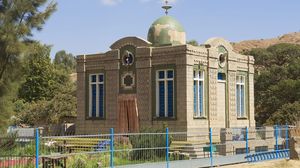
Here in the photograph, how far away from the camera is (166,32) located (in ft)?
102

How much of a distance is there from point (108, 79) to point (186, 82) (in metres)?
6.05

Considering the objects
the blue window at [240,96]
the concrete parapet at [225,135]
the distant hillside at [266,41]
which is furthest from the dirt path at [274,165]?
the distant hillside at [266,41]

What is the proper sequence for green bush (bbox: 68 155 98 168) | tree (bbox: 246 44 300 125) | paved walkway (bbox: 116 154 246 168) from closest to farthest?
green bush (bbox: 68 155 98 168)
paved walkway (bbox: 116 154 246 168)
tree (bbox: 246 44 300 125)

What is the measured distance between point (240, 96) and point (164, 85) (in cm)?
664

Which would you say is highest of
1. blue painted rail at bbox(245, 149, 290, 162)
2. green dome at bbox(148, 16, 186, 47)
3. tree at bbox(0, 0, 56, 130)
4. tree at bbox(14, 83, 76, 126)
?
green dome at bbox(148, 16, 186, 47)

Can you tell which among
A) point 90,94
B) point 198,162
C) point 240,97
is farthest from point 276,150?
point 90,94

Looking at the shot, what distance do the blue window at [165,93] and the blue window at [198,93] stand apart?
53.3 inches

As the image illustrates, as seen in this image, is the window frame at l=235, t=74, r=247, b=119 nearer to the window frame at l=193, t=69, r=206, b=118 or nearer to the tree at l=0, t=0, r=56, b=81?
the window frame at l=193, t=69, r=206, b=118

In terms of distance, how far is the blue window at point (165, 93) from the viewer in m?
28.5

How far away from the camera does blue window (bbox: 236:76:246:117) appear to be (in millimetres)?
32531

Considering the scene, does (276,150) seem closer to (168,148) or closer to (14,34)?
(168,148)

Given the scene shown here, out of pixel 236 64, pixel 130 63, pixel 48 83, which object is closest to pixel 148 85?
pixel 130 63

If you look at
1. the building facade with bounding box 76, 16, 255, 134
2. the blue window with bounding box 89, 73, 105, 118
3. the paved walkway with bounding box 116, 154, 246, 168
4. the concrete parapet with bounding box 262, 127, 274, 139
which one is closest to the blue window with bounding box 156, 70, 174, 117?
the building facade with bounding box 76, 16, 255, 134

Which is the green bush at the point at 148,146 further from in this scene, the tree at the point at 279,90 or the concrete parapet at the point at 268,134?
the tree at the point at 279,90
